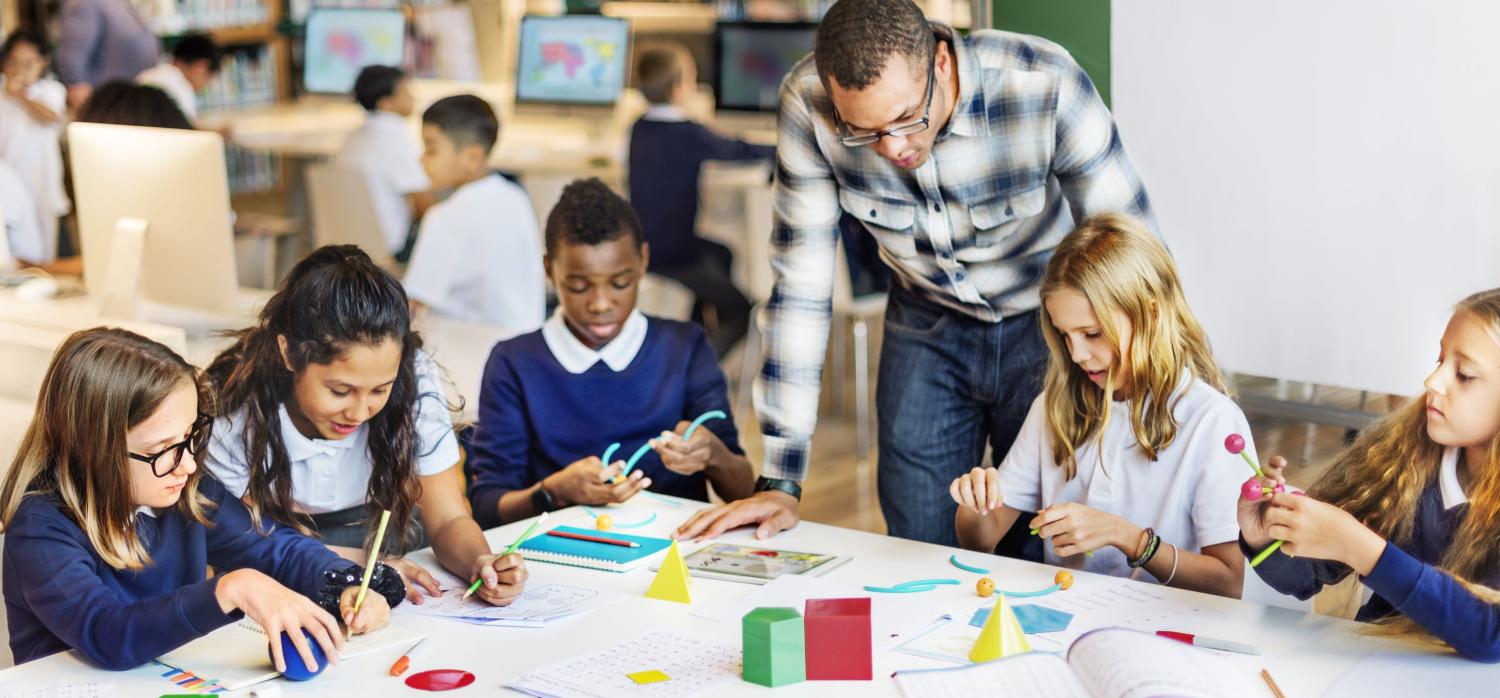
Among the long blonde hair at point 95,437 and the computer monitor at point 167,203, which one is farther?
the computer monitor at point 167,203

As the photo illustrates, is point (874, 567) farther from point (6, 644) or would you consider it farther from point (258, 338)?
point (6, 644)

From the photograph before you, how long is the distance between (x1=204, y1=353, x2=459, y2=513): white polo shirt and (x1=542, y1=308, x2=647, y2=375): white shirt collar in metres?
0.32

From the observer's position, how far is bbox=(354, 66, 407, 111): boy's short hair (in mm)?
5156

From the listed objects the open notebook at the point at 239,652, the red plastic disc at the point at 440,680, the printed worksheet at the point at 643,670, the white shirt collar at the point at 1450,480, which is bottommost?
the open notebook at the point at 239,652

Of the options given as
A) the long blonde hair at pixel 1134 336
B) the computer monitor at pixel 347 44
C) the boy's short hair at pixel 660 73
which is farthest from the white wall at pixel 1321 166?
the computer monitor at pixel 347 44

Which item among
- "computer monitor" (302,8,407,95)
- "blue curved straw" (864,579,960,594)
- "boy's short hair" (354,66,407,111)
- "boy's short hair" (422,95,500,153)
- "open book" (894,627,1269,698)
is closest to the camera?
"open book" (894,627,1269,698)

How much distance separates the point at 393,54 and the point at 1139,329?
199 inches

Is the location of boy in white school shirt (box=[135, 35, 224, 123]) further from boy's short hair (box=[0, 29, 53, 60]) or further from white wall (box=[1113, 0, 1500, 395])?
white wall (box=[1113, 0, 1500, 395])

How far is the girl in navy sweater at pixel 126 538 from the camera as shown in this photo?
1576mm

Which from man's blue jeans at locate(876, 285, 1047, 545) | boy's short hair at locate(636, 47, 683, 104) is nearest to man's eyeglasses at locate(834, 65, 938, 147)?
man's blue jeans at locate(876, 285, 1047, 545)

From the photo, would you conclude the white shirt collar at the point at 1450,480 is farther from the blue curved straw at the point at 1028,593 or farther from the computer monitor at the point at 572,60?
the computer monitor at the point at 572,60

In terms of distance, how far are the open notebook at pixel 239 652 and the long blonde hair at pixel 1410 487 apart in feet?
3.47

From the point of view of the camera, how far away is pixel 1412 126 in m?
2.19

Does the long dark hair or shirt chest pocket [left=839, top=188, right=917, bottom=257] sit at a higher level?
shirt chest pocket [left=839, top=188, right=917, bottom=257]
